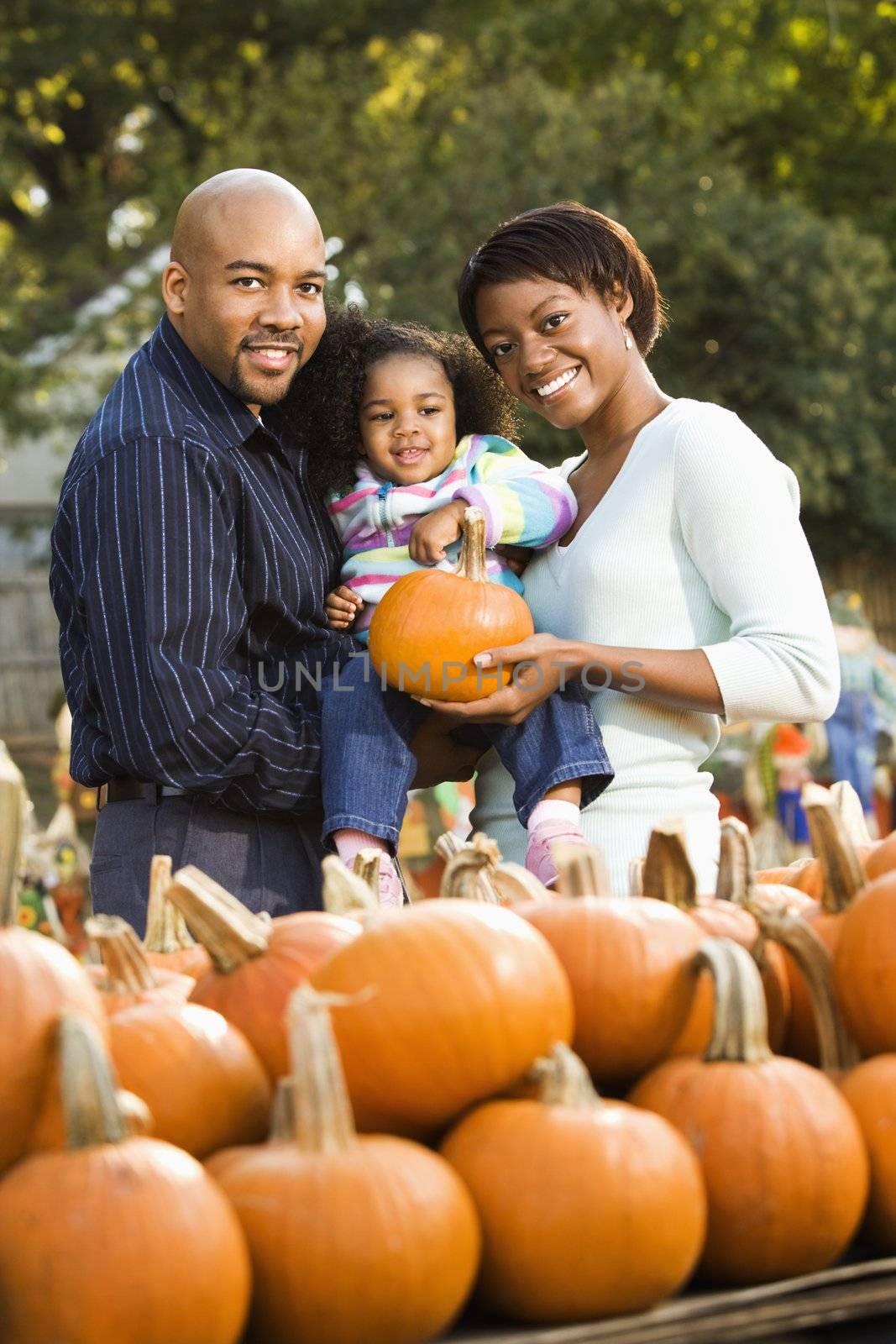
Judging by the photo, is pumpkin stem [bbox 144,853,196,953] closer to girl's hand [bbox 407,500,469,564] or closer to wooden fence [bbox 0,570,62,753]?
girl's hand [bbox 407,500,469,564]

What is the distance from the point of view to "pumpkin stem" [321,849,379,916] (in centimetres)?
194

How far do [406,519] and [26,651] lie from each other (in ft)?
61.8

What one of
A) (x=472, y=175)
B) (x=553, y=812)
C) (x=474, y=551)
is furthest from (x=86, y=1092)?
(x=472, y=175)

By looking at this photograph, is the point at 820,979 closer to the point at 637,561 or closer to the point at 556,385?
the point at 637,561

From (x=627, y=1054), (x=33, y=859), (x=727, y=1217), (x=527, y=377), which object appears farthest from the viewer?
(x=33, y=859)

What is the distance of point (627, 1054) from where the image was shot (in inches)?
66.5

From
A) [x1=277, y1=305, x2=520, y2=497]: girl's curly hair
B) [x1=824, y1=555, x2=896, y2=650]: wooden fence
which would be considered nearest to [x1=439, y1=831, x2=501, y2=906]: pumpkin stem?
[x1=277, y1=305, x2=520, y2=497]: girl's curly hair

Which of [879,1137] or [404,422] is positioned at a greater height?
[404,422]

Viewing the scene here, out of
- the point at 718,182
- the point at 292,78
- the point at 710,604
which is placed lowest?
the point at 710,604

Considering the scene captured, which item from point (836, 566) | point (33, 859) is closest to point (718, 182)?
point (836, 566)

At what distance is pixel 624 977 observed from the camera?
1664 mm

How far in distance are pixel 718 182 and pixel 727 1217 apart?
694 inches

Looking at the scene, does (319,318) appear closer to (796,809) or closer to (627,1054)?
(627,1054)

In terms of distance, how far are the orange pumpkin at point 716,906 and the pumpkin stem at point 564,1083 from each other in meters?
0.22
